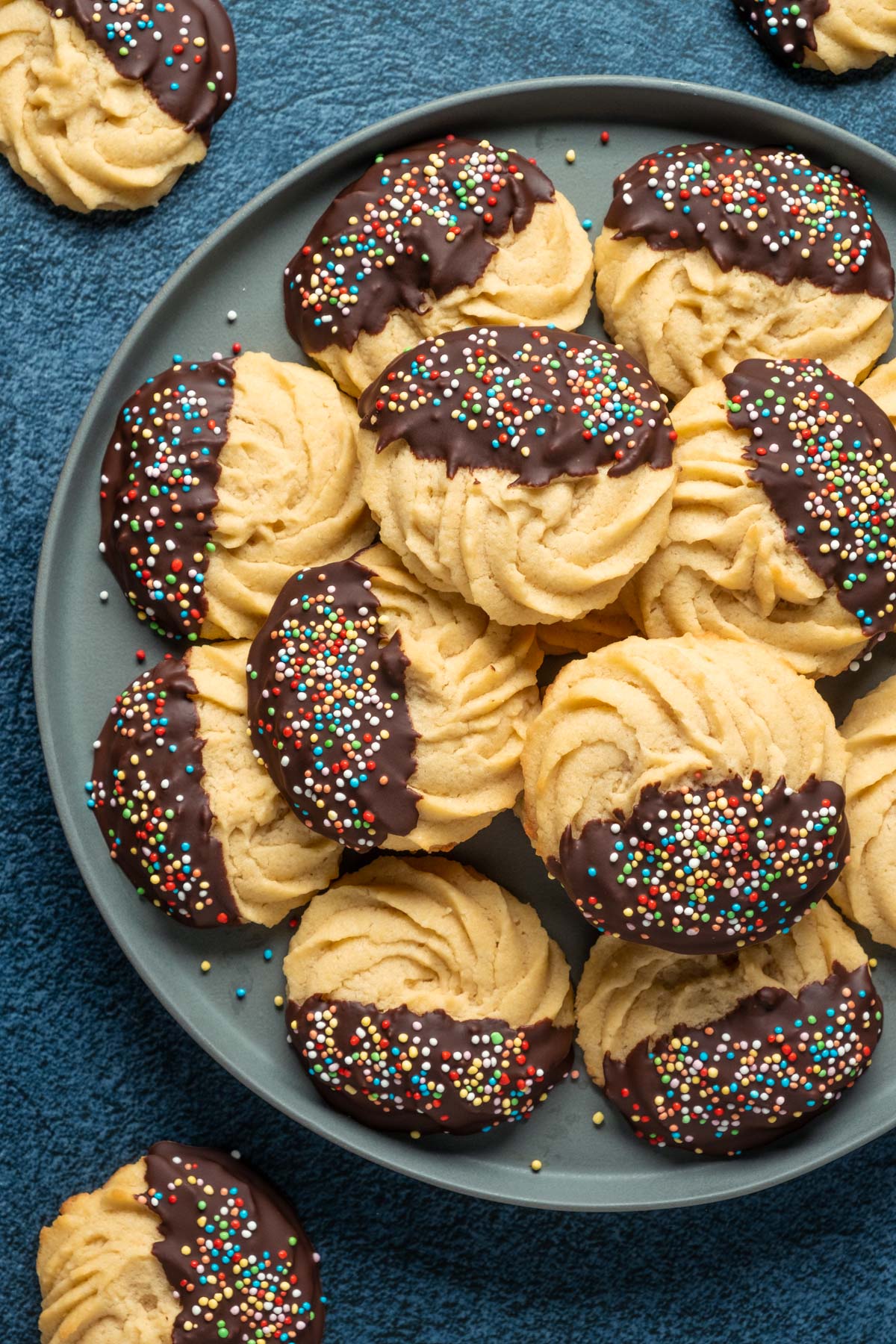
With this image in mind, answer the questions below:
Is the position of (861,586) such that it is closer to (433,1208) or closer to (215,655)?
(215,655)

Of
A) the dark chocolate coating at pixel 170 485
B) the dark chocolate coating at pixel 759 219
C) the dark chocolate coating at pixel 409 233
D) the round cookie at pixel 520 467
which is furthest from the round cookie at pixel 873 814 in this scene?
the dark chocolate coating at pixel 170 485

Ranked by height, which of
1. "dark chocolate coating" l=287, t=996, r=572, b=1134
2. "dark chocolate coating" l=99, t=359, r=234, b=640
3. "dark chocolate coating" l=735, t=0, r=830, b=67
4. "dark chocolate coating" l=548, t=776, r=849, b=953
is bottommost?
"dark chocolate coating" l=287, t=996, r=572, b=1134

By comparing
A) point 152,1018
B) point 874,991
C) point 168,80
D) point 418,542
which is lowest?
point 152,1018

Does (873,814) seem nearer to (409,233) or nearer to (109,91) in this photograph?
(409,233)

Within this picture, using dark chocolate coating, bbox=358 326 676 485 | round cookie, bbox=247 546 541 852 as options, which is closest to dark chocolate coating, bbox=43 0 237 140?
dark chocolate coating, bbox=358 326 676 485

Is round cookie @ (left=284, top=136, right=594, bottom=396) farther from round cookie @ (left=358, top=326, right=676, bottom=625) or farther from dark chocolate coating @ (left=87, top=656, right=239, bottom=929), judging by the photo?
dark chocolate coating @ (left=87, top=656, right=239, bottom=929)

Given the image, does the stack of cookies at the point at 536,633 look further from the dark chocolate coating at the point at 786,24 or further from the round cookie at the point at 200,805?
the dark chocolate coating at the point at 786,24

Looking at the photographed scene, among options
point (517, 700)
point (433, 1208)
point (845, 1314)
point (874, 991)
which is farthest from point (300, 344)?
point (845, 1314)
